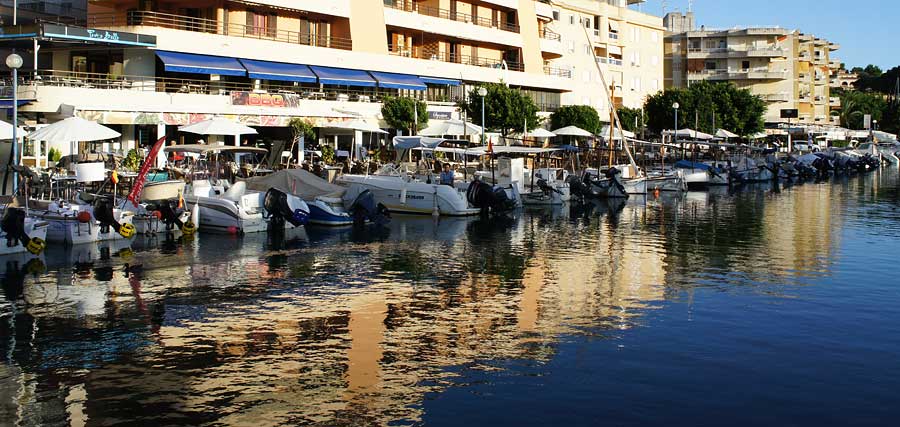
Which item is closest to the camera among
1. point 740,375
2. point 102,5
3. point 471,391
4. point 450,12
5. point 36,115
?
point 471,391

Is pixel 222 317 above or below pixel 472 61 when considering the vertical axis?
below

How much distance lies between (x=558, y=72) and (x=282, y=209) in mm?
54685

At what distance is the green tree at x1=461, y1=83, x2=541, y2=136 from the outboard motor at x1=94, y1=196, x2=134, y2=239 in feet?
122

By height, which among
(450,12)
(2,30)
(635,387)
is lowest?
(635,387)

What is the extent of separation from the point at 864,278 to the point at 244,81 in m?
39.6

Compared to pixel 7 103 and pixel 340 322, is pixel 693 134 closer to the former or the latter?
pixel 7 103

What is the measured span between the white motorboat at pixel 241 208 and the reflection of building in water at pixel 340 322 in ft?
13.9

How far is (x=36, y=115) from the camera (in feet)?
147

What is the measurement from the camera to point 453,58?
239 ft

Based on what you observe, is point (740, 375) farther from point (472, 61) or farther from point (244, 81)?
point (472, 61)

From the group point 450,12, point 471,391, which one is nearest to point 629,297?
point 471,391

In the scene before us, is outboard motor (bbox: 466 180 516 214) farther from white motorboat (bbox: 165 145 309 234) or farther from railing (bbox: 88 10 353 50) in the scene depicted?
railing (bbox: 88 10 353 50)

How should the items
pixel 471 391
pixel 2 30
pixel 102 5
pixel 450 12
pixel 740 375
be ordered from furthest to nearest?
pixel 450 12 < pixel 102 5 < pixel 2 30 < pixel 740 375 < pixel 471 391

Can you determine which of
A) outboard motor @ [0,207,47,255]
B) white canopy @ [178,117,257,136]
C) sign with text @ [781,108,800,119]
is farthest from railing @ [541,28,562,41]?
outboard motor @ [0,207,47,255]
